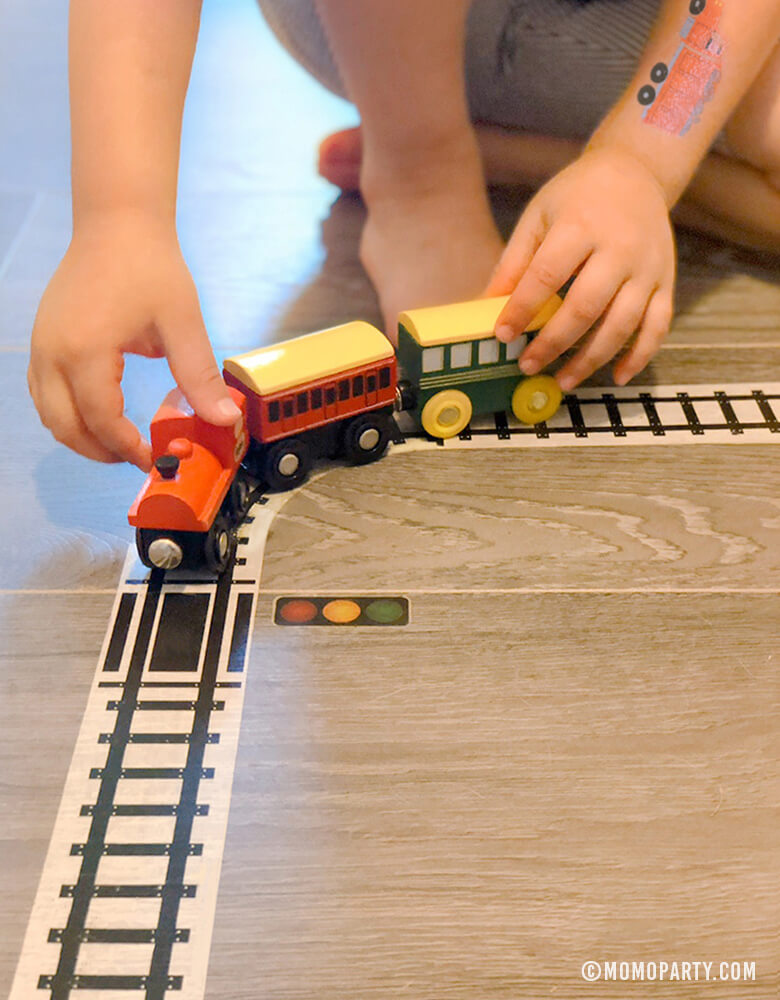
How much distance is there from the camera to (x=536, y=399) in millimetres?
829

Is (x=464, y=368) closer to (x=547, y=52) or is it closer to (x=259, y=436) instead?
(x=259, y=436)

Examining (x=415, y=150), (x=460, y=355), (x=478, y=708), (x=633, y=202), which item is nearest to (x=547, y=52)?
(x=415, y=150)

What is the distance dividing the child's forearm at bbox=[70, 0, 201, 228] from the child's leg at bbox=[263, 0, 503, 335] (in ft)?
0.79

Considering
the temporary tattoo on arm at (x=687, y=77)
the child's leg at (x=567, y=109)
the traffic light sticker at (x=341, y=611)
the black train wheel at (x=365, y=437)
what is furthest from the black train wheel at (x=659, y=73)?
the traffic light sticker at (x=341, y=611)

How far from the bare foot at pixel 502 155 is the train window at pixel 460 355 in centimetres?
40

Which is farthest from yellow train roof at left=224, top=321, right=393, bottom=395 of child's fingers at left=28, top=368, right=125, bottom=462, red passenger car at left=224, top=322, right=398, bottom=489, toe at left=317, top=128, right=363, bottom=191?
toe at left=317, top=128, right=363, bottom=191

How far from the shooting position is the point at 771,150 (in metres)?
0.97

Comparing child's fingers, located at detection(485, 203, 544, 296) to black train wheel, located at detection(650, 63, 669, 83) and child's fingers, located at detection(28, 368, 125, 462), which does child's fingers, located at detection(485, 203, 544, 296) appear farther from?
child's fingers, located at detection(28, 368, 125, 462)

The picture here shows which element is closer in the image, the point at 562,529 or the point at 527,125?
the point at 562,529

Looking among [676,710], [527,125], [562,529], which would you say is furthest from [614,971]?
[527,125]

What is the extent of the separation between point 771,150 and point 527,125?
0.88ft

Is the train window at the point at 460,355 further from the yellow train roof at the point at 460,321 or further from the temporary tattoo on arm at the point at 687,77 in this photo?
the temporary tattoo on arm at the point at 687,77

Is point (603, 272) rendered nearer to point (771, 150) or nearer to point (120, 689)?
point (771, 150)

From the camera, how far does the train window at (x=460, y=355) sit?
2.56ft
